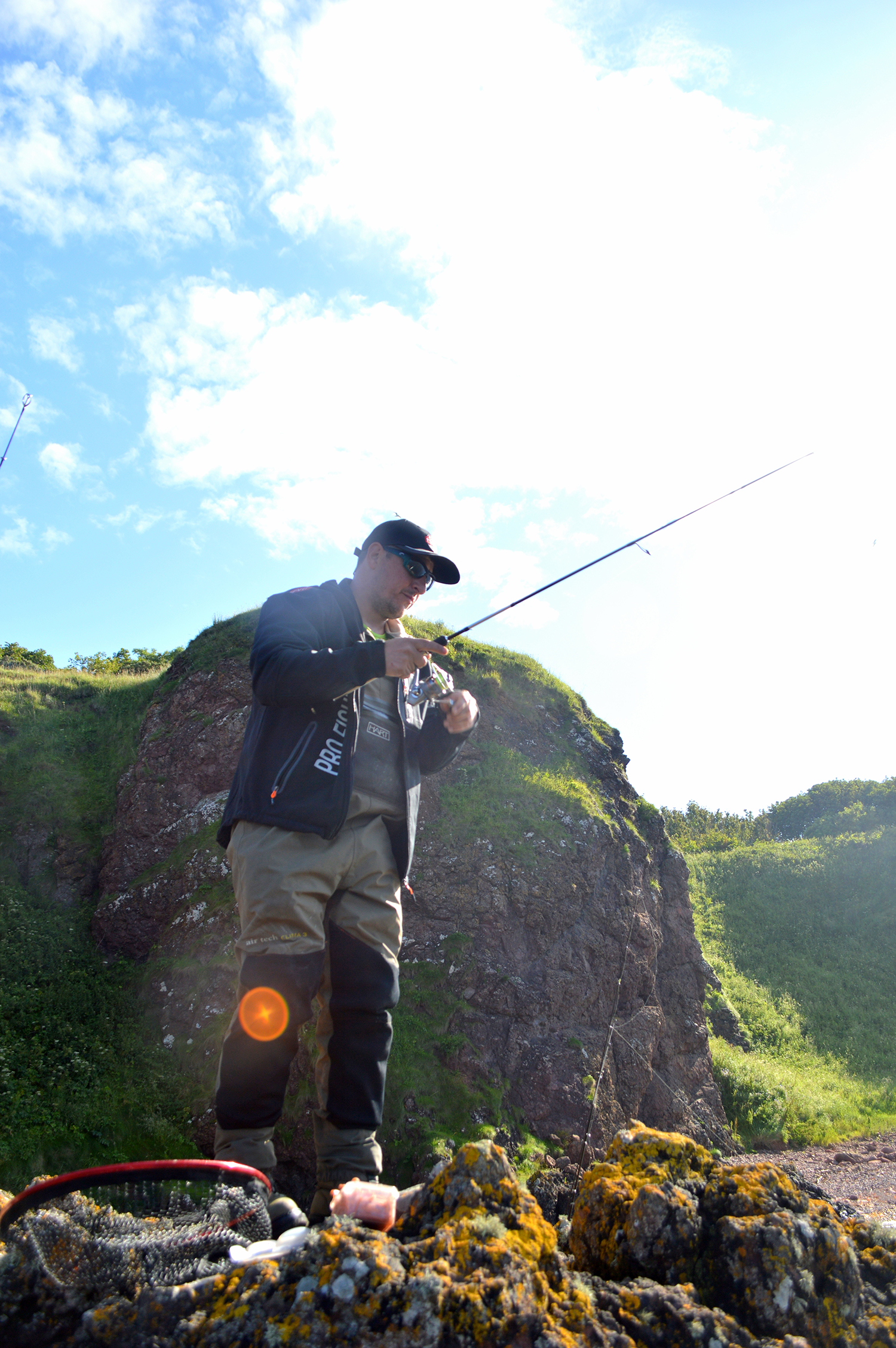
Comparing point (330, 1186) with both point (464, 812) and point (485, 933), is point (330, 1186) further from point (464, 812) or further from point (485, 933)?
point (464, 812)

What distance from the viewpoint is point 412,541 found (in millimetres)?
4133

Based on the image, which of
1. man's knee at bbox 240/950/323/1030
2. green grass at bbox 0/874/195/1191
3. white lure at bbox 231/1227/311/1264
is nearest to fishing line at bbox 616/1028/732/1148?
green grass at bbox 0/874/195/1191

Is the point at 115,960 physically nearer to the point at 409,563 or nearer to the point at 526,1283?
the point at 409,563

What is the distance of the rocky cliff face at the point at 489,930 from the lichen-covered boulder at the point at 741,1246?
9.99 feet

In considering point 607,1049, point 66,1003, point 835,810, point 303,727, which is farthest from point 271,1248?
point 835,810

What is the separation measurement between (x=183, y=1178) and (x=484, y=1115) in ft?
14.3

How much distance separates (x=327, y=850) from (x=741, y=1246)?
6.83 ft

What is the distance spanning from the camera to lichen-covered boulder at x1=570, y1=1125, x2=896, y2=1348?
2.08m

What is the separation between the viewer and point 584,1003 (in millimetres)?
7090

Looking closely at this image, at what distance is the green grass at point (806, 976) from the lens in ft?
31.1

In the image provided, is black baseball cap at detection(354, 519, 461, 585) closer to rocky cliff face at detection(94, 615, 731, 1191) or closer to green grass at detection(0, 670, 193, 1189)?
rocky cliff face at detection(94, 615, 731, 1191)

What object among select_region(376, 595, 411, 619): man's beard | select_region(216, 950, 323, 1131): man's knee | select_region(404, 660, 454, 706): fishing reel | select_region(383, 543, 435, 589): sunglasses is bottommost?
select_region(216, 950, 323, 1131): man's knee

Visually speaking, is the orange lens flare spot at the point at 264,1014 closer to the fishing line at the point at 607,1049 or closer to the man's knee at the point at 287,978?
the man's knee at the point at 287,978

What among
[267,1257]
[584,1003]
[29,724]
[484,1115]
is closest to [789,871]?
[584,1003]
